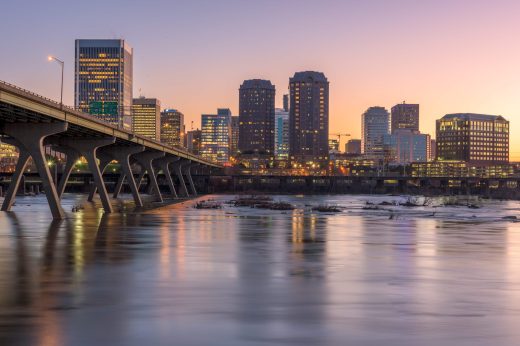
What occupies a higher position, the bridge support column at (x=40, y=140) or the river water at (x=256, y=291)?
the bridge support column at (x=40, y=140)

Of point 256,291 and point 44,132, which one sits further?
point 44,132

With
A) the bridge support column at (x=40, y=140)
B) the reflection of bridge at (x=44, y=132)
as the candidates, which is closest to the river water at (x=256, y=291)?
the reflection of bridge at (x=44, y=132)

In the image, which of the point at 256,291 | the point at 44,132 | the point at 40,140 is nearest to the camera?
the point at 256,291

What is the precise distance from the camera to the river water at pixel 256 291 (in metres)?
16.5

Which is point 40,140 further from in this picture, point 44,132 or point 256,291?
point 256,291

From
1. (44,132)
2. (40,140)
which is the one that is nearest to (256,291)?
(40,140)

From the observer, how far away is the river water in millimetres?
16453

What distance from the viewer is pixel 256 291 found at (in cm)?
2306

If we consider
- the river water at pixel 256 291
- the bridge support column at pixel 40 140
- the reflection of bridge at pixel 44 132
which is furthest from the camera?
the bridge support column at pixel 40 140

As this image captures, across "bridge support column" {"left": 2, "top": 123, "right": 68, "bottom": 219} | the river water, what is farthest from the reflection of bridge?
the river water

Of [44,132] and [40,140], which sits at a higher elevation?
[44,132]

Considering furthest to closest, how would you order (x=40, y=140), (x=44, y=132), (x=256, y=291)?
1. (x=44, y=132)
2. (x=40, y=140)
3. (x=256, y=291)

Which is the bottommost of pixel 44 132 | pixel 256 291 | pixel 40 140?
pixel 256 291

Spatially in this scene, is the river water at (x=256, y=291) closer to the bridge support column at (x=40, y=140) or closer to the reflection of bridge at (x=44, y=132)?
the reflection of bridge at (x=44, y=132)
